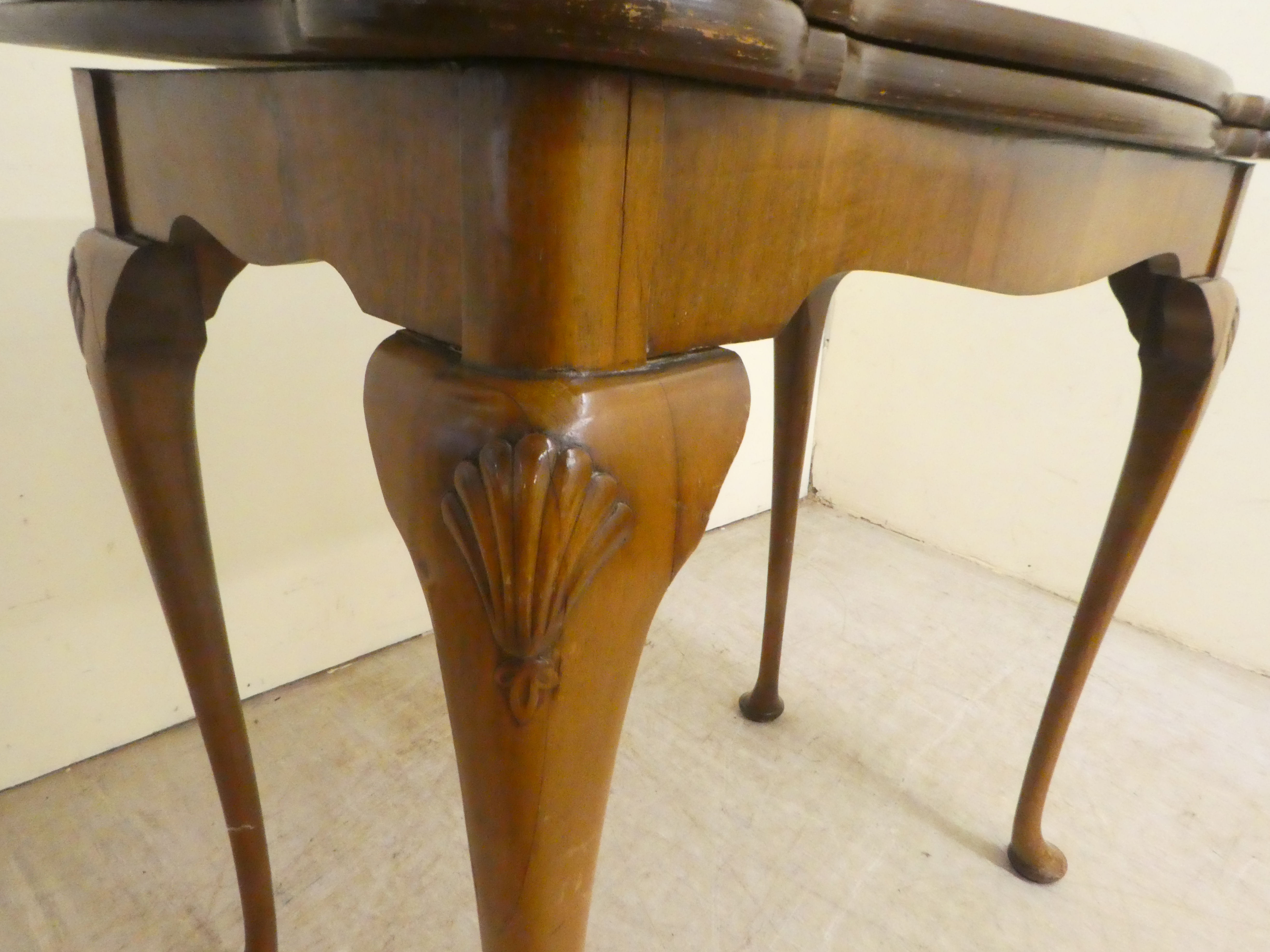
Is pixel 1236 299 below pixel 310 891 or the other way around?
the other way around

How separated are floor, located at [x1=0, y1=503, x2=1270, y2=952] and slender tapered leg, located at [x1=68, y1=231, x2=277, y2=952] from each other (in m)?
0.22

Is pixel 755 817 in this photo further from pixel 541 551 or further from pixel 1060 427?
pixel 1060 427

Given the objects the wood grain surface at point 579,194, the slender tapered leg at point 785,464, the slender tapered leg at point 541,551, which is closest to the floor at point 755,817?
the slender tapered leg at point 785,464

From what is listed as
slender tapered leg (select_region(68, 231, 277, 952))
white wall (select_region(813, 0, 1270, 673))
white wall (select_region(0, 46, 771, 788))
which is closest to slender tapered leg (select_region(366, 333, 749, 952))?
slender tapered leg (select_region(68, 231, 277, 952))

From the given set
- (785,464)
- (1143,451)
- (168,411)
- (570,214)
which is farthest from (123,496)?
(1143,451)

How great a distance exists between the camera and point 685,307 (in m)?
0.26

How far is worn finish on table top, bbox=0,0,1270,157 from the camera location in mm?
198

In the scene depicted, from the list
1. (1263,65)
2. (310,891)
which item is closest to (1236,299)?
(1263,65)

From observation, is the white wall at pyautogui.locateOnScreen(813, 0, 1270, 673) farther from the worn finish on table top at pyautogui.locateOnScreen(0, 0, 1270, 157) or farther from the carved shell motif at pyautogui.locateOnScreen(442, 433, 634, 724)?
the carved shell motif at pyautogui.locateOnScreen(442, 433, 634, 724)

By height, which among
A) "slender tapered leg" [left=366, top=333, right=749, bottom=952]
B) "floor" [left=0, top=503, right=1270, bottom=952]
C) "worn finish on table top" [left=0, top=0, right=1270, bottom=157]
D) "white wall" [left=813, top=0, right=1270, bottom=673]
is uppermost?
"worn finish on table top" [left=0, top=0, right=1270, bottom=157]

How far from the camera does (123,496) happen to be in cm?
82

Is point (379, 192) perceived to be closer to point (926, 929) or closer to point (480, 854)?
point (480, 854)

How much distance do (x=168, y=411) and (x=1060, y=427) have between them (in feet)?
3.89

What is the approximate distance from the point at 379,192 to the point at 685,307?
10 centimetres
